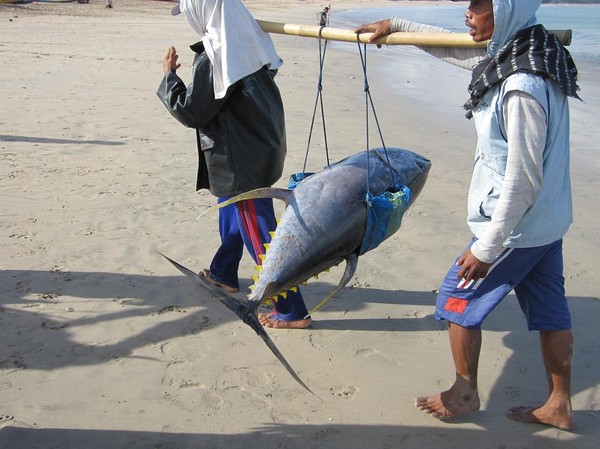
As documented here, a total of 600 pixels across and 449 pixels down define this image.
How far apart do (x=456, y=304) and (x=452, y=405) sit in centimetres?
52

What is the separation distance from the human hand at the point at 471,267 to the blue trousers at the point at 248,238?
1167 mm

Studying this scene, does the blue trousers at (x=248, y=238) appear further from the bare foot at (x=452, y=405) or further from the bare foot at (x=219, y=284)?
the bare foot at (x=452, y=405)

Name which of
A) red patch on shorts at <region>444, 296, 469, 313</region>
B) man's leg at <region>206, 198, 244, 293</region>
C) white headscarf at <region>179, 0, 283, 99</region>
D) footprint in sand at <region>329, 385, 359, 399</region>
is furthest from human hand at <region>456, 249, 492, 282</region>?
man's leg at <region>206, 198, 244, 293</region>

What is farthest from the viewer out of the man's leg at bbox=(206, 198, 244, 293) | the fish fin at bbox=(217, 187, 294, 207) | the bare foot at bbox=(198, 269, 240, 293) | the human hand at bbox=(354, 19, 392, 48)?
the bare foot at bbox=(198, 269, 240, 293)

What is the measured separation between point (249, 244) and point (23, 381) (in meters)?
1.39

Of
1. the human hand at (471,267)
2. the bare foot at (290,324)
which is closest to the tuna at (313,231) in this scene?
the human hand at (471,267)

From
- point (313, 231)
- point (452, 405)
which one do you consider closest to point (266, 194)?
point (313, 231)

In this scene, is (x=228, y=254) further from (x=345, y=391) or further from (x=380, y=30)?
(x=380, y=30)

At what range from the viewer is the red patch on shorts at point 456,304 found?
2918 mm

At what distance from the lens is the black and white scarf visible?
2447 millimetres

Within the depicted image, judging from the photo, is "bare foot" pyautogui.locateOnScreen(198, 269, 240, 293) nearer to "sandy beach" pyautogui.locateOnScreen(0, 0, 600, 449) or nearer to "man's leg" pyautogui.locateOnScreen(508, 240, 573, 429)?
"sandy beach" pyautogui.locateOnScreen(0, 0, 600, 449)

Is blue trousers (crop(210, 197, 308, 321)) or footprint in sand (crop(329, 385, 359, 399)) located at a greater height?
Result: blue trousers (crop(210, 197, 308, 321))

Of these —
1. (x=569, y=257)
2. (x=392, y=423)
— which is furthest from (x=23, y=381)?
(x=569, y=257)

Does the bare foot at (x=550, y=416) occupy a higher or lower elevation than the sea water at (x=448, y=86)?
higher
